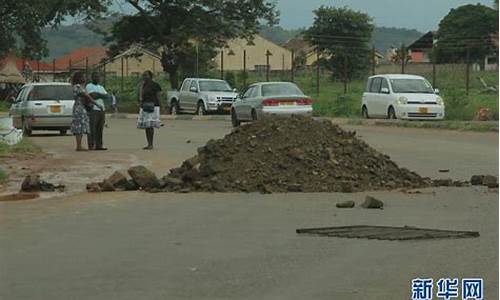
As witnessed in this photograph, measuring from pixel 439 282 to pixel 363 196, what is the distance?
5.86 metres

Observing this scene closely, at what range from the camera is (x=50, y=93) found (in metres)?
27.2

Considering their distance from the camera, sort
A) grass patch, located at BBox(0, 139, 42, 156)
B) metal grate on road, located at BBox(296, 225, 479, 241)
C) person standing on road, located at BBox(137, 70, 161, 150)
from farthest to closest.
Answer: person standing on road, located at BBox(137, 70, 161, 150) → grass patch, located at BBox(0, 139, 42, 156) → metal grate on road, located at BBox(296, 225, 479, 241)

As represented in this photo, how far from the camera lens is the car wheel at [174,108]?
45.3 m

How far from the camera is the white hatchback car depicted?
31484mm

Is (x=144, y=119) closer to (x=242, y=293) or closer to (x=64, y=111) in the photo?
(x=64, y=111)

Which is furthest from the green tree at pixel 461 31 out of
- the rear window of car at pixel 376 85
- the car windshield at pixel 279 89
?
the car windshield at pixel 279 89

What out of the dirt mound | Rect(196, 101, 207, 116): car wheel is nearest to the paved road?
the dirt mound

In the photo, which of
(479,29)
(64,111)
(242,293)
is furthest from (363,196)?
(479,29)

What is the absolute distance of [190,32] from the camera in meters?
53.8

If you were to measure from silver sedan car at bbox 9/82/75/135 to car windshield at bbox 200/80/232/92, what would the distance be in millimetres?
14937

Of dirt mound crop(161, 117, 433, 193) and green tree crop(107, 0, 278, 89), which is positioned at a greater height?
green tree crop(107, 0, 278, 89)

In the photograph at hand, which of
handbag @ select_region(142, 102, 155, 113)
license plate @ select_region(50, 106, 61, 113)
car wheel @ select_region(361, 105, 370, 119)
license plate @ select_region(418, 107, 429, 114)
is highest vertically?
handbag @ select_region(142, 102, 155, 113)

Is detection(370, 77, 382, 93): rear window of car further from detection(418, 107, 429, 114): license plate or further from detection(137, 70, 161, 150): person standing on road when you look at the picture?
detection(137, 70, 161, 150): person standing on road

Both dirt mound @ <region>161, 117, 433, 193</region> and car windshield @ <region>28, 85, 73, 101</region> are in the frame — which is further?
car windshield @ <region>28, 85, 73, 101</region>
